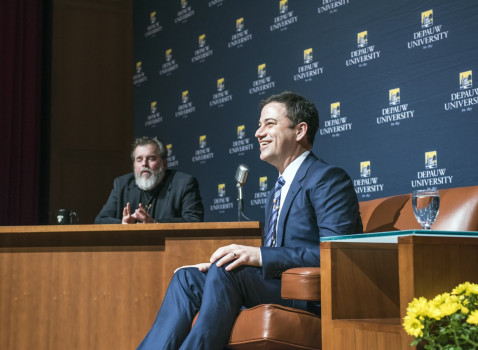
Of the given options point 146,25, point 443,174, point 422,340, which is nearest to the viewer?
point 422,340

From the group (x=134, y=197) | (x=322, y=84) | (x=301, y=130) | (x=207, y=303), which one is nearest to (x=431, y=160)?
(x=322, y=84)

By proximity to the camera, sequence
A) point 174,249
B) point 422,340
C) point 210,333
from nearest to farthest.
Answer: point 422,340
point 210,333
point 174,249

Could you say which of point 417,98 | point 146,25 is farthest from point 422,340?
point 146,25

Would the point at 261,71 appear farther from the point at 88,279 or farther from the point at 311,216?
the point at 311,216

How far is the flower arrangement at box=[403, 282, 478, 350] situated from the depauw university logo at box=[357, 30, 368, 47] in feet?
10.4

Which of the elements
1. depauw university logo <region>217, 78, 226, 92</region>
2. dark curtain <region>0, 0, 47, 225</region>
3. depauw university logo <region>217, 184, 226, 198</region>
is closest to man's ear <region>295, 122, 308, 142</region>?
depauw university logo <region>217, 184, 226, 198</region>

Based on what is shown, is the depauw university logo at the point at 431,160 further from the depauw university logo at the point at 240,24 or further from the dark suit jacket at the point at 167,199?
the depauw university logo at the point at 240,24

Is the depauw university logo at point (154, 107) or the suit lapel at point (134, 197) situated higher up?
the depauw university logo at point (154, 107)

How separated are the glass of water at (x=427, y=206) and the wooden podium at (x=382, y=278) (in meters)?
0.12

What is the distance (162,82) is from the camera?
6426 mm

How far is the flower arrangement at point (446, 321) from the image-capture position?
1.50 metres

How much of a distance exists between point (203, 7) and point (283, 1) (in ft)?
3.53

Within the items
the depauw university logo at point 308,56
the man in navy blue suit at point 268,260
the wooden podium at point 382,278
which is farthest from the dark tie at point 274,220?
the depauw university logo at point 308,56

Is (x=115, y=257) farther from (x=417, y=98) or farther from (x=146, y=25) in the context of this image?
(x=146, y=25)
